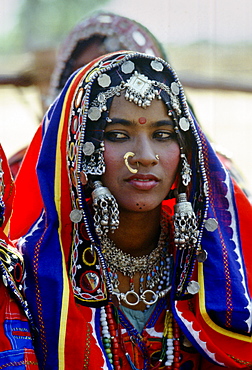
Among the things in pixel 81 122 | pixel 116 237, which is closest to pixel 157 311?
pixel 116 237

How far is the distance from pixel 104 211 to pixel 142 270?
39cm

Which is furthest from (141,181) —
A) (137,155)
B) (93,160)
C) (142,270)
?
(142,270)

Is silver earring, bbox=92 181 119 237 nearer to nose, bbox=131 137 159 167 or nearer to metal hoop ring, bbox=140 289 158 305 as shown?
nose, bbox=131 137 159 167

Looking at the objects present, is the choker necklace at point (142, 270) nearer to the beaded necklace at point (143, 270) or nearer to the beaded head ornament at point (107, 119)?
the beaded necklace at point (143, 270)

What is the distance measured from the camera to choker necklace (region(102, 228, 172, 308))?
8.98 feet

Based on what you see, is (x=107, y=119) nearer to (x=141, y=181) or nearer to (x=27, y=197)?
(x=141, y=181)

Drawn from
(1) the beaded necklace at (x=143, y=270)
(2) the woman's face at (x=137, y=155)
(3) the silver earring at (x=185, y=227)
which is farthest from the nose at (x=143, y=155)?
(1) the beaded necklace at (x=143, y=270)

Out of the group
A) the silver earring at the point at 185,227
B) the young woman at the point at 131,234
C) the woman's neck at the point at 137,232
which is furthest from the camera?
the woman's neck at the point at 137,232

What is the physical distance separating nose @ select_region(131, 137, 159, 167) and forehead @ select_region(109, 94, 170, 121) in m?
0.09

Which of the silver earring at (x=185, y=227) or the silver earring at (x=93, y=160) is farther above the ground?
the silver earring at (x=93, y=160)

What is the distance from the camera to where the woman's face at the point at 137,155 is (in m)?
2.54

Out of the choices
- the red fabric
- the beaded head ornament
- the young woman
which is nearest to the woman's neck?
the young woman

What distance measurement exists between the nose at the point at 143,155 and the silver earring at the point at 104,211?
0.16m

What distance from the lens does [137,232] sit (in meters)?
2.76
